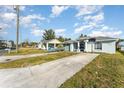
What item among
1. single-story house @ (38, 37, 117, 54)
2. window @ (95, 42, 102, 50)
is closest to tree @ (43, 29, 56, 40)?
single-story house @ (38, 37, 117, 54)

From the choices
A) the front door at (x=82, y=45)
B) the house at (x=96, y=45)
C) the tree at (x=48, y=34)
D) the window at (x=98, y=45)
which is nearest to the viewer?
the house at (x=96, y=45)

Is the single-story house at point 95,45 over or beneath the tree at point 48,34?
beneath

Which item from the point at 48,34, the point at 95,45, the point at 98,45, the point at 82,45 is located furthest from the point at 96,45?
the point at 48,34

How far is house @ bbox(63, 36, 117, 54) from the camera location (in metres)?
21.4

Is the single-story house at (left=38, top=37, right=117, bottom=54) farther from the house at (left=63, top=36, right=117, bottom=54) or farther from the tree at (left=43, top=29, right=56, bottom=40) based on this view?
the tree at (left=43, top=29, right=56, bottom=40)

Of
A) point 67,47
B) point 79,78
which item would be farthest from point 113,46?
point 79,78

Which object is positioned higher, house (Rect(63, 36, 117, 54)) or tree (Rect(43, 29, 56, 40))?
tree (Rect(43, 29, 56, 40))

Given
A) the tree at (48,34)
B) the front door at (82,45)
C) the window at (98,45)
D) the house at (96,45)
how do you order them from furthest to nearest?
the tree at (48,34) < the front door at (82,45) < the window at (98,45) < the house at (96,45)

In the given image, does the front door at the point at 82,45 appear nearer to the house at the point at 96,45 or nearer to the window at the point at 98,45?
the house at the point at 96,45

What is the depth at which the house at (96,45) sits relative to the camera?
21.4 m

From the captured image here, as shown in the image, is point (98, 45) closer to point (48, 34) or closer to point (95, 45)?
point (95, 45)

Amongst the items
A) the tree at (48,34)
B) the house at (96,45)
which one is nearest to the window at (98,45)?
the house at (96,45)

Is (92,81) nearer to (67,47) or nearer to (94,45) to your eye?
(94,45)

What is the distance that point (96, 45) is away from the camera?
2344 centimetres
